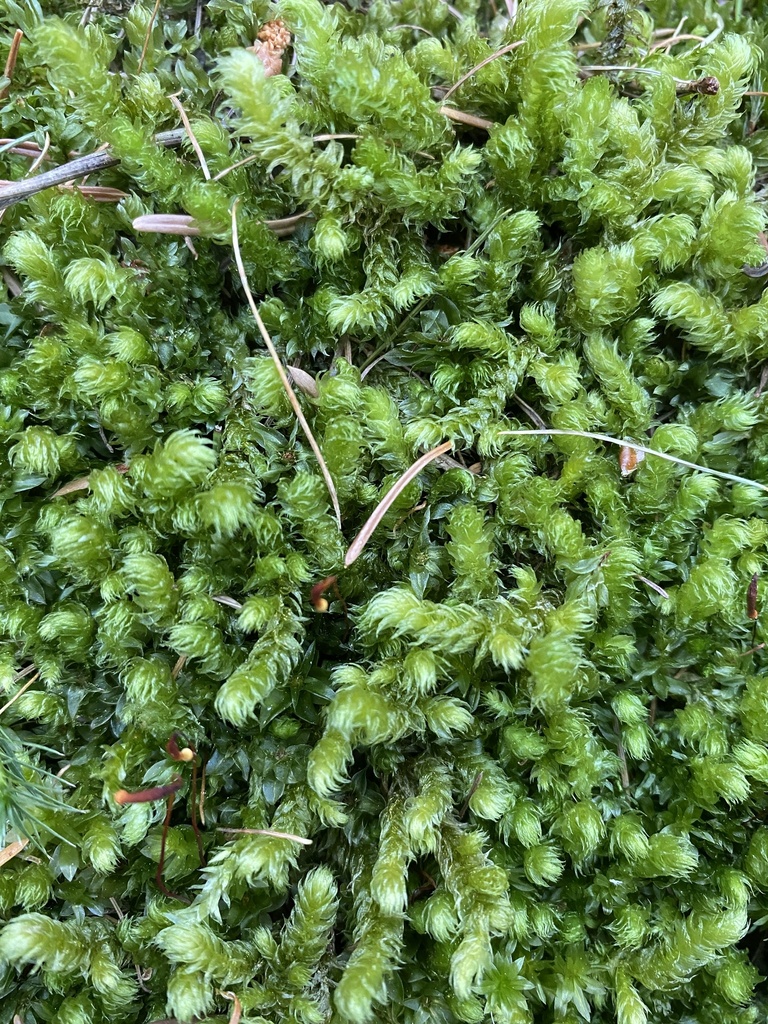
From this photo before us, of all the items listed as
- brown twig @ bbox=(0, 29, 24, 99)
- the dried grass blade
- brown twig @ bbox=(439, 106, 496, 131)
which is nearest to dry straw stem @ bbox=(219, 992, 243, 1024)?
the dried grass blade

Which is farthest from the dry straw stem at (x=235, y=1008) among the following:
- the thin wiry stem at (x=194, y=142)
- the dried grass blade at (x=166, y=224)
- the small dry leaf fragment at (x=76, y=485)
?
the thin wiry stem at (x=194, y=142)

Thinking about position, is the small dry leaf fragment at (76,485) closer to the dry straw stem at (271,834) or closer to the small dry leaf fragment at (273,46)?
the dry straw stem at (271,834)

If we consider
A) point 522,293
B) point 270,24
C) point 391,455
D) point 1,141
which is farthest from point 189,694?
point 270,24

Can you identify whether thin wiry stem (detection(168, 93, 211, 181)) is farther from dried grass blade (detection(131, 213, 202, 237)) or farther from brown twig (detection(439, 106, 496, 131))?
brown twig (detection(439, 106, 496, 131))

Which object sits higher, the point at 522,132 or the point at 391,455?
the point at 522,132

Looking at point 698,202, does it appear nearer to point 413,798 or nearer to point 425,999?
point 413,798
